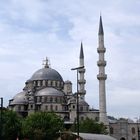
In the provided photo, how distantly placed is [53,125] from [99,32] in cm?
2289

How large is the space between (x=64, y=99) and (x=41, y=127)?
2397cm

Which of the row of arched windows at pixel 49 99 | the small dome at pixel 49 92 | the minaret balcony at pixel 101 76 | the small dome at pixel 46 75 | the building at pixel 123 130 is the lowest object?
the building at pixel 123 130

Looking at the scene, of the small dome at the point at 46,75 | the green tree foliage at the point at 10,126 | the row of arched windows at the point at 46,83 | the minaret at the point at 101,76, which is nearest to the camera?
the green tree foliage at the point at 10,126

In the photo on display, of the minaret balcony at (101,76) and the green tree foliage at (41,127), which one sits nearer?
the green tree foliage at (41,127)

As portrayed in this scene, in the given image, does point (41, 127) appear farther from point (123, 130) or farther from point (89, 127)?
point (123, 130)

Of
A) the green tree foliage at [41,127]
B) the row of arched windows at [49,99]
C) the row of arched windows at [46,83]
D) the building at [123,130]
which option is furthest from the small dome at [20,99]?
the green tree foliage at [41,127]

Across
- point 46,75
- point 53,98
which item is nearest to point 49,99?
point 53,98

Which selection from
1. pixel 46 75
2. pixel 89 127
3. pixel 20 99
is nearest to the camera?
pixel 89 127

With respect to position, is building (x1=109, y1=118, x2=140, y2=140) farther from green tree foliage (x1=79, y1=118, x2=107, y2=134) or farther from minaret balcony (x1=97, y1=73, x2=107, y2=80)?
green tree foliage (x1=79, y1=118, x2=107, y2=134)

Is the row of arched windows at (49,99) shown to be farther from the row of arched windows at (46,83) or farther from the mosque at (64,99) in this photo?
the row of arched windows at (46,83)

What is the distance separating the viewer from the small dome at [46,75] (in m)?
88.6

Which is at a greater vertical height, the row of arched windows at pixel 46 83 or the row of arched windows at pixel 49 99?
the row of arched windows at pixel 46 83

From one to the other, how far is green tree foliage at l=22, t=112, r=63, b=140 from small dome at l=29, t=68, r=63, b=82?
25307 millimetres

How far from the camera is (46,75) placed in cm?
8856
